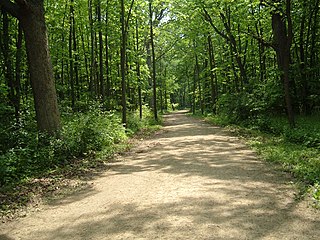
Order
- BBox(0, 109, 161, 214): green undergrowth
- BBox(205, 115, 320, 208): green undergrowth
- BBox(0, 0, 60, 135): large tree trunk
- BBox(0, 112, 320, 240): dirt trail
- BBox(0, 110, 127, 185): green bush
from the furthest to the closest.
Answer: BBox(0, 0, 60, 135): large tree trunk → BBox(0, 110, 127, 185): green bush → BBox(0, 109, 161, 214): green undergrowth → BBox(205, 115, 320, 208): green undergrowth → BBox(0, 112, 320, 240): dirt trail

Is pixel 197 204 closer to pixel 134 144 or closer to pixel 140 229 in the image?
pixel 140 229

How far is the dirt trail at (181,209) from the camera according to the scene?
13.6 ft

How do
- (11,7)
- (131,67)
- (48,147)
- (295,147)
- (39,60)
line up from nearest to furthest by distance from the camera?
1. (48,147)
2. (11,7)
3. (39,60)
4. (295,147)
5. (131,67)

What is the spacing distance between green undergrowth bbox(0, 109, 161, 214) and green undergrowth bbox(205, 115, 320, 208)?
203 inches

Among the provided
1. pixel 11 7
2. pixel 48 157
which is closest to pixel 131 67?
pixel 11 7

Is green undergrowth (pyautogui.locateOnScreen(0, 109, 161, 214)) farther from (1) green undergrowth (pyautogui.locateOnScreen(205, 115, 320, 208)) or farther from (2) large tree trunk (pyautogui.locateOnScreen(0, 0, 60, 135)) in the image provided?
(1) green undergrowth (pyautogui.locateOnScreen(205, 115, 320, 208))

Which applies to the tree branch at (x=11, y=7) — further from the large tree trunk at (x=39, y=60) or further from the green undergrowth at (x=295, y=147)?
the green undergrowth at (x=295, y=147)

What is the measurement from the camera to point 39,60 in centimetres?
944

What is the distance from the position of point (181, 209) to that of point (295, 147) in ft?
20.3

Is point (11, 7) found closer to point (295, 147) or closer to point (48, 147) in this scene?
point (48, 147)

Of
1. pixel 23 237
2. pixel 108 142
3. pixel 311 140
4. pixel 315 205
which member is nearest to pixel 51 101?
pixel 108 142


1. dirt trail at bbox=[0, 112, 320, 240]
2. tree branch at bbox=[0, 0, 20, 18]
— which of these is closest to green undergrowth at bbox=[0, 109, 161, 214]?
dirt trail at bbox=[0, 112, 320, 240]

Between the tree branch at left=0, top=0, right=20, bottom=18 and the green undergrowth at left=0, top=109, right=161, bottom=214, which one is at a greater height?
the tree branch at left=0, top=0, right=20, bottom=18

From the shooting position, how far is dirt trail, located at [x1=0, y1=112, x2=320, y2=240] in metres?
4.13
